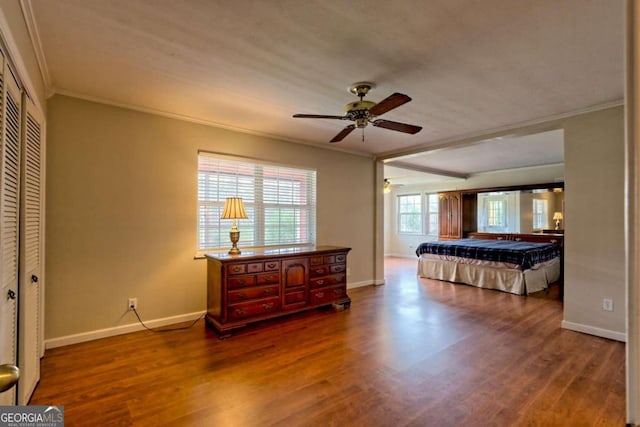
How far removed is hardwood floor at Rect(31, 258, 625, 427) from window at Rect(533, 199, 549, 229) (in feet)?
13.8

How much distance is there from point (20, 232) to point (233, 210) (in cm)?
189

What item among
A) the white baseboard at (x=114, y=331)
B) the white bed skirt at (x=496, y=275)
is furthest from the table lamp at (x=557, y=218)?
the white baseboard at (x=114, y=331)

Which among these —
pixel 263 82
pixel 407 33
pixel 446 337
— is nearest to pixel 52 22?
pixel 263 82

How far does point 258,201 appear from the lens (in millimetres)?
4363

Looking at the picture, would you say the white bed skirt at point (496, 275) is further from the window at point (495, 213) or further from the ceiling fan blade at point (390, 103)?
the ceiling fan blade at point (390, 103)

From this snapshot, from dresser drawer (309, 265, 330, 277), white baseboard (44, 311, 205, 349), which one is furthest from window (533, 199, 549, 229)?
white baseboard (44, 311, 205, 349)

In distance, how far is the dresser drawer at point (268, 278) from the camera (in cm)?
355

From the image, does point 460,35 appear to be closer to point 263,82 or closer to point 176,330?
point 263,82

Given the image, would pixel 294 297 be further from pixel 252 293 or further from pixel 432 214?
pixel 432 214

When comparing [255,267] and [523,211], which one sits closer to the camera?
[255,267]

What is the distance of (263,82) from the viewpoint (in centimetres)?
277

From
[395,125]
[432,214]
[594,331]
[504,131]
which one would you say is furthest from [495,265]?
[432,214]

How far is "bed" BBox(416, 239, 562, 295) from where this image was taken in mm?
5105

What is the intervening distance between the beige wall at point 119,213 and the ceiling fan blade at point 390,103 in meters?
2.20
